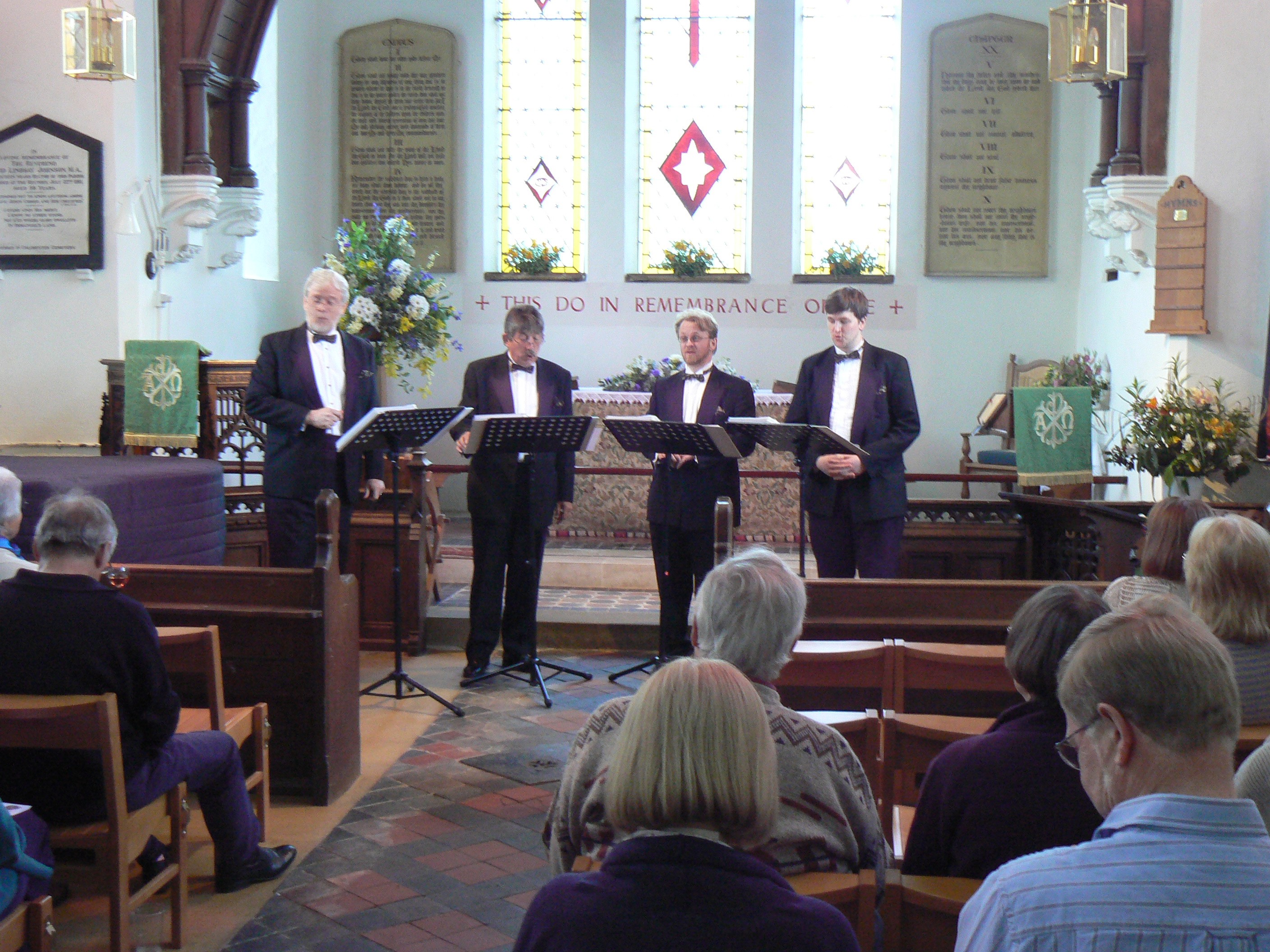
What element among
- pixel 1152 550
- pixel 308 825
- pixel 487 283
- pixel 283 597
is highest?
pixel 487 283

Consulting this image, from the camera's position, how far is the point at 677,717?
55.6 inches

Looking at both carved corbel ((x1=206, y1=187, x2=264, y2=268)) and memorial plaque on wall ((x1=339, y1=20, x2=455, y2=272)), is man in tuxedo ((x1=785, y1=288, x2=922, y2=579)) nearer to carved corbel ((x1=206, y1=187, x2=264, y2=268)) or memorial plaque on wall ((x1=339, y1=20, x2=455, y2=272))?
carved corbel ((x1=206, y1=187, x2=264, y2=268))

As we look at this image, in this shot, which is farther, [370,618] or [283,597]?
[370,618]

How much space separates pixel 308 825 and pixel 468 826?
48 cm

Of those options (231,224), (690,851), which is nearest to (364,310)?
(231,224)

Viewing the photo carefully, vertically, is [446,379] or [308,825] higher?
[446,379]

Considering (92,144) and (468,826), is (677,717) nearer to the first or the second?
(468,826)

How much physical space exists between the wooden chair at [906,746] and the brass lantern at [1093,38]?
382cm

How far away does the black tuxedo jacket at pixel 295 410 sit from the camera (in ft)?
17.0

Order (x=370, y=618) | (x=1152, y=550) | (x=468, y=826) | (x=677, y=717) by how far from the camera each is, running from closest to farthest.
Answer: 1. (x=677, y=717)
2. (x=1152, y=550)
3. (x=468, y=826)
4. (x=370, y=618)

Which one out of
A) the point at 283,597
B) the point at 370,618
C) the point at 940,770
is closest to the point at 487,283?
the point at 370,618

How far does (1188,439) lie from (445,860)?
4.19 m

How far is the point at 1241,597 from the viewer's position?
250cm

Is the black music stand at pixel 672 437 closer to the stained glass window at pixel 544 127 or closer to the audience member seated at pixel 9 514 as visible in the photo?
the audience member seated at pixel 9 514
